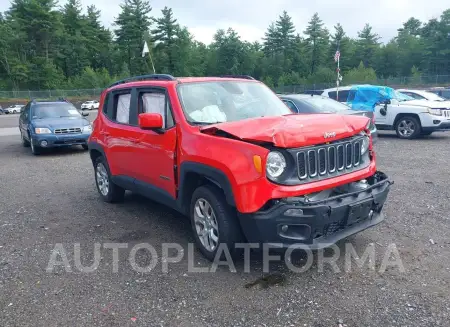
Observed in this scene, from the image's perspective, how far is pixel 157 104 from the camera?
4.99 meters

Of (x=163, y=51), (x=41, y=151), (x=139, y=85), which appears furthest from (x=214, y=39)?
(x=139, y=85)

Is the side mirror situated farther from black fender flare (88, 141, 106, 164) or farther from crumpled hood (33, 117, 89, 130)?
crumpled hood (33, 117, 89, 130)

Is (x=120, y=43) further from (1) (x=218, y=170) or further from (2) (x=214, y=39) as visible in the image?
(1) (x=218, y=170)

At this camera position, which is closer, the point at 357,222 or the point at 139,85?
the point at 357,222

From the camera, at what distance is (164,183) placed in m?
4.81

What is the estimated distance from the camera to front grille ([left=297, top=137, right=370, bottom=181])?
146 inches

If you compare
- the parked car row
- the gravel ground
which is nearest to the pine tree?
the parked car row

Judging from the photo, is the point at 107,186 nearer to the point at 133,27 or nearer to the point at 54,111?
the point at 54,111

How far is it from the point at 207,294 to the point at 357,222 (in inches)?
63.4

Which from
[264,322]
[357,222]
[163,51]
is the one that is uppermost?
[163,51]

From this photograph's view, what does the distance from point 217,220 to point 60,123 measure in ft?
31.5

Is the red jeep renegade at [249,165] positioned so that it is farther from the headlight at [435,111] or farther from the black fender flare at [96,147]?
the headlight at [435,111]

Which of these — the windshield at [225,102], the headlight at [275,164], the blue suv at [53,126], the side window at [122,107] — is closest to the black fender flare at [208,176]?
the headlight at [275,164]

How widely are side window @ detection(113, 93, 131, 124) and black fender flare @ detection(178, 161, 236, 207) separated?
1.71 m
